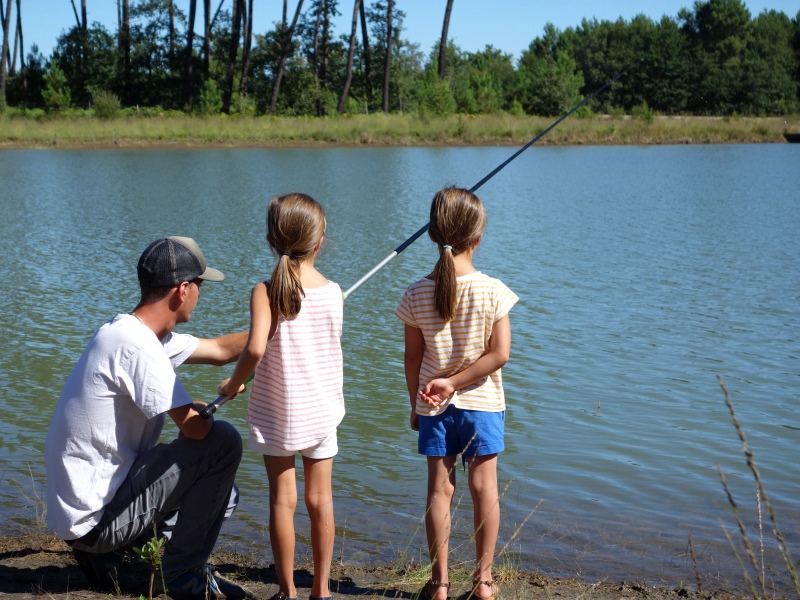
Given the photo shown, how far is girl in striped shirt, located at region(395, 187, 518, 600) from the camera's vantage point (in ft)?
9.15

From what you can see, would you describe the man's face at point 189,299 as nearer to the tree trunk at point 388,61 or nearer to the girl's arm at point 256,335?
the girl's arm at point 256,335

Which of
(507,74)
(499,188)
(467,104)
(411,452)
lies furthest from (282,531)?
(507,74)

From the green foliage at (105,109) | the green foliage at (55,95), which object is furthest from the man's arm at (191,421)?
the green foliage at (55,95)

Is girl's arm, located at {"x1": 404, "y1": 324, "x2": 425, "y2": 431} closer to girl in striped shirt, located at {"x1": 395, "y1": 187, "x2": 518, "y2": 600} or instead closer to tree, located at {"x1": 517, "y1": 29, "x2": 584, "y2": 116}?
girl in striped shirt, located at {"x1": 395, "y1": 187, "x2": 518, "y2": 600}

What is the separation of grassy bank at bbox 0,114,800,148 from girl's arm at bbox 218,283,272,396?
3223cm

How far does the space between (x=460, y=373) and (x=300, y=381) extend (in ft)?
1.52

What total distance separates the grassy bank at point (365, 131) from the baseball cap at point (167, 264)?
1263 inches

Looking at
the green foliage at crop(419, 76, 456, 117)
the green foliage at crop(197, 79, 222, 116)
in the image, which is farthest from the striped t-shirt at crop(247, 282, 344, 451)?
the green foliage at crop(197, 79, 222, 116)

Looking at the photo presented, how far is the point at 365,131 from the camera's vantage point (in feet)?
120

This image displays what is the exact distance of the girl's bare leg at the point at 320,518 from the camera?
107 inches

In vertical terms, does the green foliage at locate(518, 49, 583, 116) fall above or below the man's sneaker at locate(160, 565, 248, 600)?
above

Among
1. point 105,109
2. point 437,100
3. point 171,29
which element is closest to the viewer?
point 105,109

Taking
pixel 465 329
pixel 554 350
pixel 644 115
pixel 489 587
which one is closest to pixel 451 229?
pixel 465 329

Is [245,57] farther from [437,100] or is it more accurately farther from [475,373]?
[475,373]
